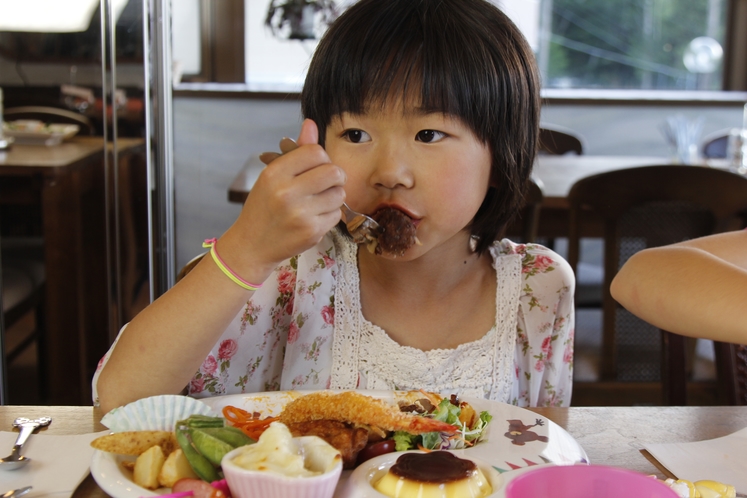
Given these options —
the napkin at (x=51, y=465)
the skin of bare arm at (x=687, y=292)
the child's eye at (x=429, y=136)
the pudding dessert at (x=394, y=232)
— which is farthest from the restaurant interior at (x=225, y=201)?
the child's eye at (x=429, y=136)

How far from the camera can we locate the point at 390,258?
1182 mm

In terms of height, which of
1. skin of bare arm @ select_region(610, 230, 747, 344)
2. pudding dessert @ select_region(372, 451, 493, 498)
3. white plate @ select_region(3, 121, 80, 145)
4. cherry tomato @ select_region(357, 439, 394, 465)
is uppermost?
white plate @ select_region(3, 121, 80, 145)

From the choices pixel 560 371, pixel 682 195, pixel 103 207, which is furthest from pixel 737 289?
pixel 682 195

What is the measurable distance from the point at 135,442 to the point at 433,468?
0.31 meters

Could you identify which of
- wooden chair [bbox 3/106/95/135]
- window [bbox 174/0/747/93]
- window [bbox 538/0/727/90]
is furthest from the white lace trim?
window [bbox 538/0/727/90]

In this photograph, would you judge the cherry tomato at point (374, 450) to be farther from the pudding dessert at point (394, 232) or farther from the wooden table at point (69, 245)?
the wooden table at point (69, 245)

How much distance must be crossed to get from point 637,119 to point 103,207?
4366 mm

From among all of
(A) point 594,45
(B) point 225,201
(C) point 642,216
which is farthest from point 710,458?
(A) point 594,45

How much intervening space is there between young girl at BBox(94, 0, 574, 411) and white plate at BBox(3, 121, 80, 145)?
3.70 feet

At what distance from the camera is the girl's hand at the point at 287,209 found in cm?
92

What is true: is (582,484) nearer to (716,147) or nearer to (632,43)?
(716,147)

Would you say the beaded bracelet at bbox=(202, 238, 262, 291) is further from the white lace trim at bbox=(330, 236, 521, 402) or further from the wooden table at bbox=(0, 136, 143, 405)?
the wooden table at bbox=(0, 136, 143, 405)

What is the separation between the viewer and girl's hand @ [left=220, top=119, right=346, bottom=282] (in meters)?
0.92

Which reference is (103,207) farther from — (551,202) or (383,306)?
(551,202)
